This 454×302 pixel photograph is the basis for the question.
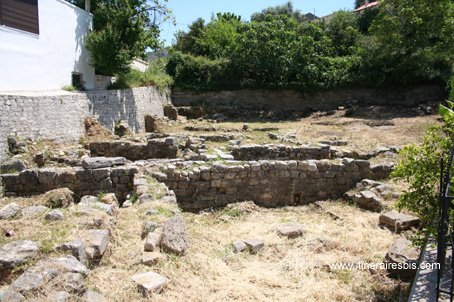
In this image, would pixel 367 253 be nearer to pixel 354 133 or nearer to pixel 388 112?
pixel 354 133

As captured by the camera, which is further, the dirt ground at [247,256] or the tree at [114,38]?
the tree at [114,38]

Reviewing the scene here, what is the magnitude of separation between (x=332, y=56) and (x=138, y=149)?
19.6 m

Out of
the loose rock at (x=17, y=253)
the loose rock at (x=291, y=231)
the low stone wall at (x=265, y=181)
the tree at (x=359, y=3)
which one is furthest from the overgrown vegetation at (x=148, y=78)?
the tree at (x=359, y=3)

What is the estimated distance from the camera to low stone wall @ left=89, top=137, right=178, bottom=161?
1188cm

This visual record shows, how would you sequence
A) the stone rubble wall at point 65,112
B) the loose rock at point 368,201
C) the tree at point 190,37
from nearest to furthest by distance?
the loose rock at point 368,201
the stone rubble wall at point 65,112
the tree at point 190,37

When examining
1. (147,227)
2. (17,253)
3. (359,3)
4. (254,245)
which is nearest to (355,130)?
(254,245)

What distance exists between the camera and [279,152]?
1185 cm

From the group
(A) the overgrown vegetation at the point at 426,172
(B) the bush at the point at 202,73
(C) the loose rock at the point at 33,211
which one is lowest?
(C) the loose rock at the point at 33,211

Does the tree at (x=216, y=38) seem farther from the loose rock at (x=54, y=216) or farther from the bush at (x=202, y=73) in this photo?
the loose rock at (x=54, y=216)

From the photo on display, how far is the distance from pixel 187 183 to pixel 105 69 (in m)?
12.4

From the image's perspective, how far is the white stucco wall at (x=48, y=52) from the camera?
46.8ft

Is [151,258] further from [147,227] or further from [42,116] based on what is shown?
[42,116]

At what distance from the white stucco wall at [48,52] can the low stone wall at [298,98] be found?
8.16 m

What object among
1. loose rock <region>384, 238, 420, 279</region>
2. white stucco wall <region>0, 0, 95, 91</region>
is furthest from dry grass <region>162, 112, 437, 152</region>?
loose rock <region>384, 238, 420, 279</region>
